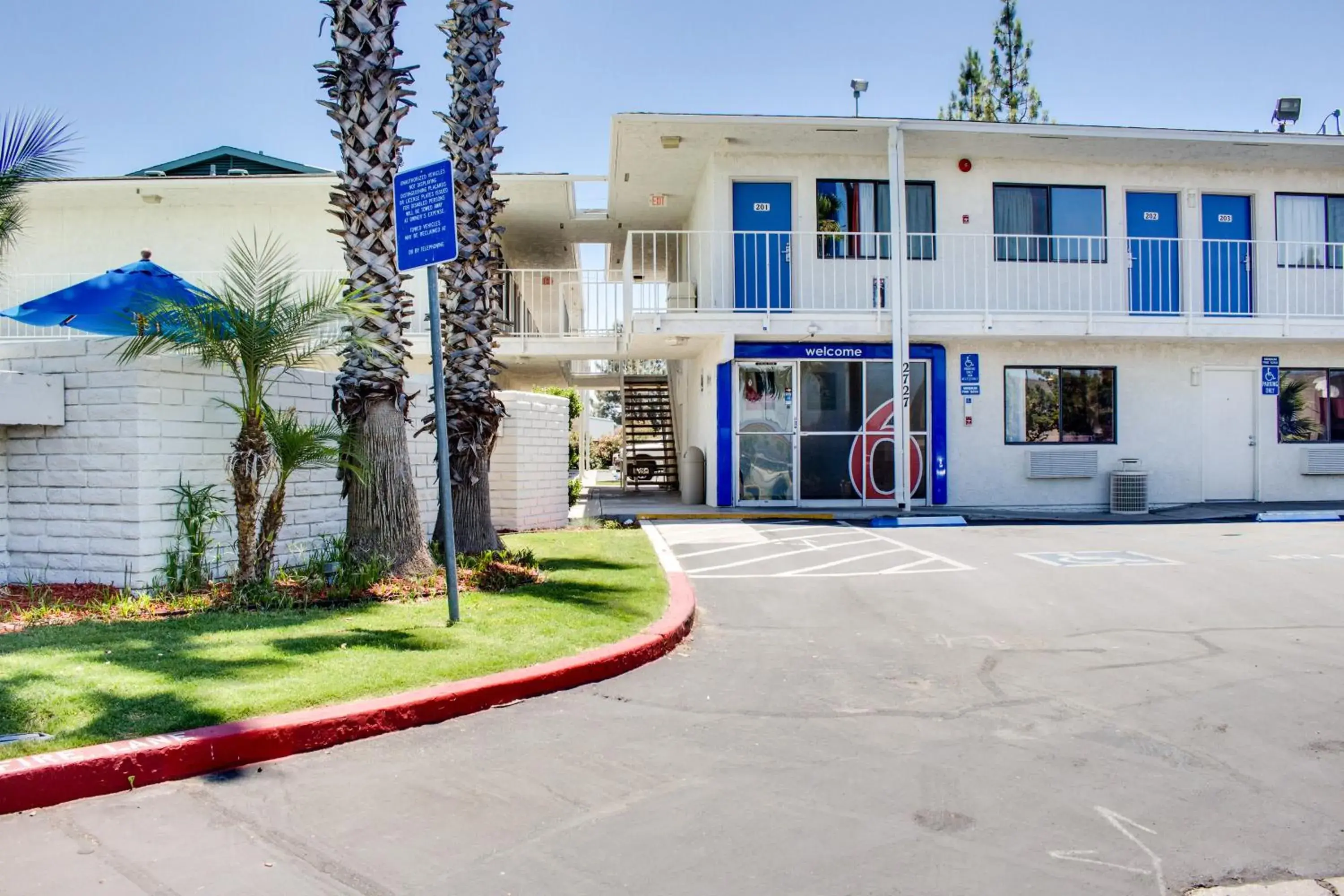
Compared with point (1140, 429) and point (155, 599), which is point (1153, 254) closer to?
point (1140, 429)

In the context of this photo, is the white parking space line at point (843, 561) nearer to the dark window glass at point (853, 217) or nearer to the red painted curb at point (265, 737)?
the red painted curb at point (265, 737)

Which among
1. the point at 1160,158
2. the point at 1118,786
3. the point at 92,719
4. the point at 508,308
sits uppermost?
the point at 1160,158

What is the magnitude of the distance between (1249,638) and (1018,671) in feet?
7.04

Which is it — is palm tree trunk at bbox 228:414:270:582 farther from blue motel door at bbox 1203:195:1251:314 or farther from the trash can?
blue motel door at bbox 1203:195:1251:314

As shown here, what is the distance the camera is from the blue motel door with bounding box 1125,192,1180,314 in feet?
58.5

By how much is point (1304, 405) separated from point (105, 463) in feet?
64.3

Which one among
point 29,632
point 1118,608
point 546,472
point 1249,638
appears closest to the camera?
point 29,632

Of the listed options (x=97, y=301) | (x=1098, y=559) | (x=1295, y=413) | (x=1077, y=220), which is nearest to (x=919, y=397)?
(x=1077, y=220)

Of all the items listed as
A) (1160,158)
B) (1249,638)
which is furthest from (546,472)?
(1160,158)

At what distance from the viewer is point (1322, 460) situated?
1817cm

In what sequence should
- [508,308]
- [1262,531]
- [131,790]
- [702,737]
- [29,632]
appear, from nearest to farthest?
[131,790]
[702,737]
[29,632]
[1262,531]
[508,308]

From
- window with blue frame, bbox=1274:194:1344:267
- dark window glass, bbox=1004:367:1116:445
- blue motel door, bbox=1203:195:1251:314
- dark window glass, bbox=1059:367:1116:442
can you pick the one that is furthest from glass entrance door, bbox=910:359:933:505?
window with blue frame, bbox=1274:194:1344:267

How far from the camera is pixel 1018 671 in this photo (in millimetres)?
6180

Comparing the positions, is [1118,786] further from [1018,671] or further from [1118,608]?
[1118,608]
